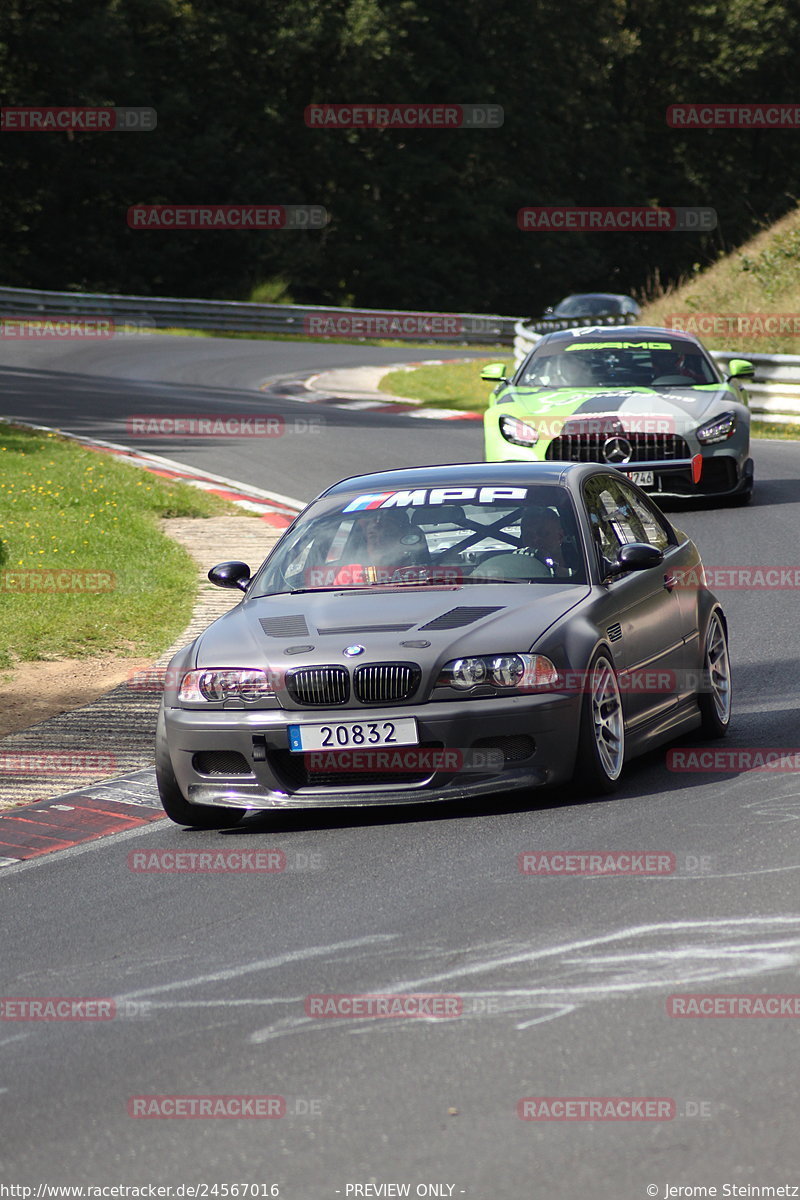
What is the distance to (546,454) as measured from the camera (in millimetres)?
16094

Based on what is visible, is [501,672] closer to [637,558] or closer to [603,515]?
[637,558]

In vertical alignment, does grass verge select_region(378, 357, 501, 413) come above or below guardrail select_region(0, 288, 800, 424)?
below

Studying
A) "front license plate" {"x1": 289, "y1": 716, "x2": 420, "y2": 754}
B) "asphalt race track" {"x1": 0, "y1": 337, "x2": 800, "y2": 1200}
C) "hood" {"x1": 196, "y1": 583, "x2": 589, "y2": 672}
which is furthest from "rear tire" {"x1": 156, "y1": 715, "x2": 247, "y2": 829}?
"front license plate" {"x1": 289, "y1": 716, "x2": 420, "y2": 754}

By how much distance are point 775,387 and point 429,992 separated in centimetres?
2024

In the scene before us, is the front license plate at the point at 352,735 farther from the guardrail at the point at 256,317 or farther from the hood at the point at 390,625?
the guardrail at the point at 256,317

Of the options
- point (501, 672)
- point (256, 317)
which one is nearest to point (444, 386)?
point (256, 317)

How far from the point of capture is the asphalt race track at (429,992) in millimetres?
4172

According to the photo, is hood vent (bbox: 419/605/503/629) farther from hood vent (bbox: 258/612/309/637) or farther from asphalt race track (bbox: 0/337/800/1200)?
asphalt race track (bbox: 0/337/800/1200)

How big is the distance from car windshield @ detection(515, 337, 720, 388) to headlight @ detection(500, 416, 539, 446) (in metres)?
0.80

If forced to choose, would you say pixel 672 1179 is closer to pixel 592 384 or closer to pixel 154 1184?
pixel 154 1184

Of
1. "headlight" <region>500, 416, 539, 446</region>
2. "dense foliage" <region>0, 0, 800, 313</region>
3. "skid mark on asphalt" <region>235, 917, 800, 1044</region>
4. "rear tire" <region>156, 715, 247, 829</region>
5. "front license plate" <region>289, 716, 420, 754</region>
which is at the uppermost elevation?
"dense foliage" <region>0, 0, 800, 313</region>

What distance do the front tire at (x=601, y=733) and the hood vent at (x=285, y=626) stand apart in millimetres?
1243

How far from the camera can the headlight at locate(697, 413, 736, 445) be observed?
1619 centimetres

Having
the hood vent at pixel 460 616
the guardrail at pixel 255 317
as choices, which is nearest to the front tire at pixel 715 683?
the hood vent at pixel 460 616
